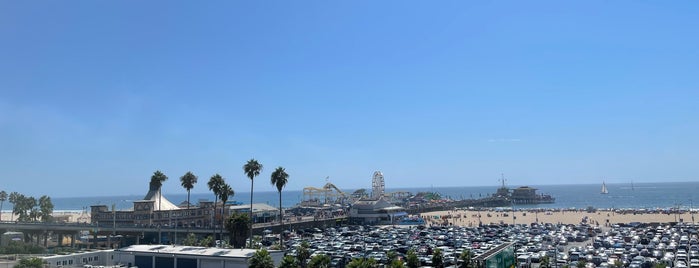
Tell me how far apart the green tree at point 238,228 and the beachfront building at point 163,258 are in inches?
430

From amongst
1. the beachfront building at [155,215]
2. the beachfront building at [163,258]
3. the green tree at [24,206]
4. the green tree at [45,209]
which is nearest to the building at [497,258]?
the beachfront building at [163,258]

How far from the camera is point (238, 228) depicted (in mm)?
61000

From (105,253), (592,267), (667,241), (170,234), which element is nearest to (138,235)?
(170,234)

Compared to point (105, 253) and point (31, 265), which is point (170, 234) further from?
point (31, 265)

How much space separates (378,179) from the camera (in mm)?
198875

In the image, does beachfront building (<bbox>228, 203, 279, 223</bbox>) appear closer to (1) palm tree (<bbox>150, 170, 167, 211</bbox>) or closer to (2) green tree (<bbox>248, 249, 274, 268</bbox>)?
(1) palm tree (<bbox>150, 170, 167, 211</bbox>)

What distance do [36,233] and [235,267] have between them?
187 ft

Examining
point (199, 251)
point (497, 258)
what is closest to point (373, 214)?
point (199, 251)

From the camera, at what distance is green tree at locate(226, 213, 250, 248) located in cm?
6094

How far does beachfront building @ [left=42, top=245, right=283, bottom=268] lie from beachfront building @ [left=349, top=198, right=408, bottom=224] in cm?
7401

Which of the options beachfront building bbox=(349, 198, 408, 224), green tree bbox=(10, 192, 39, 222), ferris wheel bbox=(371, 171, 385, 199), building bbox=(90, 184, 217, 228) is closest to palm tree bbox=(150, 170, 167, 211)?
building bbox=(90, 184, 217, 228)

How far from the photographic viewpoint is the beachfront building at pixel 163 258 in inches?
1767

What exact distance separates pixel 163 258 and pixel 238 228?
532 inches

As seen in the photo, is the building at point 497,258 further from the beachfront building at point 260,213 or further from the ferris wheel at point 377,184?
the ferris wheel at point 377,184
